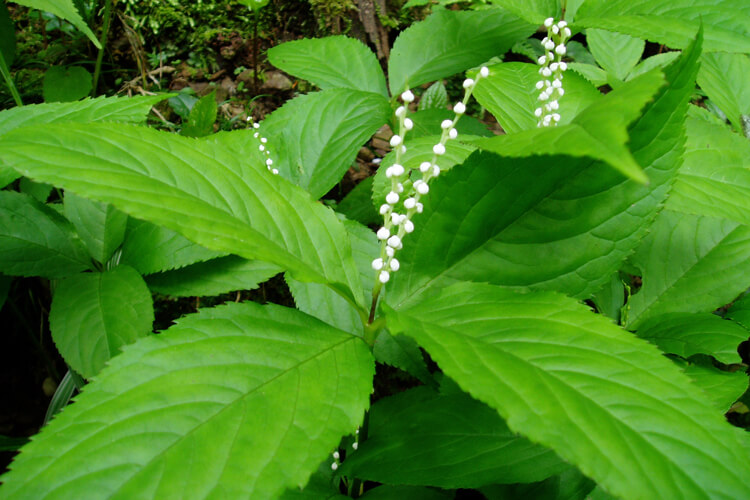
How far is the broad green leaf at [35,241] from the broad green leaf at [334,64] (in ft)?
3.98

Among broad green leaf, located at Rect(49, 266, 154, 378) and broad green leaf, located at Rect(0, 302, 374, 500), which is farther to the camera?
broad green leaf, located at Rect(49, 266, 154, 378)

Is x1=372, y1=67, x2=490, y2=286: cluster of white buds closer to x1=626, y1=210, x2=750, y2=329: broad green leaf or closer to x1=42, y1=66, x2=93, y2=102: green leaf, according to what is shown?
x1=626, y1=210, x2=750, y2=329: broad green leaf

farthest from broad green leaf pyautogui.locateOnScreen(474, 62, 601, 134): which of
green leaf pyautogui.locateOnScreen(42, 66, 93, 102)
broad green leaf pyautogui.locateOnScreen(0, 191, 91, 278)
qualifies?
green leaf pyautogui.locateOnScreen(42, 66, 93, 102)

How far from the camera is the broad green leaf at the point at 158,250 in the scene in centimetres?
152

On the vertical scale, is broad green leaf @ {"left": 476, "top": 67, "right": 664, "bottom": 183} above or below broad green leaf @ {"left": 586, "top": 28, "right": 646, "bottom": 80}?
below

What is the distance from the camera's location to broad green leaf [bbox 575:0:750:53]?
4.81 feet

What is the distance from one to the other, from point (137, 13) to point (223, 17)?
21.6 inches

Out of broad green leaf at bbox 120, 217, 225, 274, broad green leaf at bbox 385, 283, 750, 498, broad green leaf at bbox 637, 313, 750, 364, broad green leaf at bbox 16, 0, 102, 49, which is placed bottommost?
broad green leaf at bbox 637, 313, 750, 364

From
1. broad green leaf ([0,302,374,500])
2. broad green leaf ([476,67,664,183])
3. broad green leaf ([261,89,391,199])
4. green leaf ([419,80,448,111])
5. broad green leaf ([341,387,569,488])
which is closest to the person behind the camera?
broad green leaf ([476,67,664,183])

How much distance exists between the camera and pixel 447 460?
1.14m

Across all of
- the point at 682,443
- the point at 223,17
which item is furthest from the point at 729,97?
the point at 223,17

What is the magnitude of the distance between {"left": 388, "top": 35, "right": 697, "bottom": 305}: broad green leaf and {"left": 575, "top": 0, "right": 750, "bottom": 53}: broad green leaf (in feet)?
2.19

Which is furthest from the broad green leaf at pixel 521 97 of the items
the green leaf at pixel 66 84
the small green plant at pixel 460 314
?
the green leaf at pixel 66 84

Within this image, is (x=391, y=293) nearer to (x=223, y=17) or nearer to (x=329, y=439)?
(x=329, y=439)
